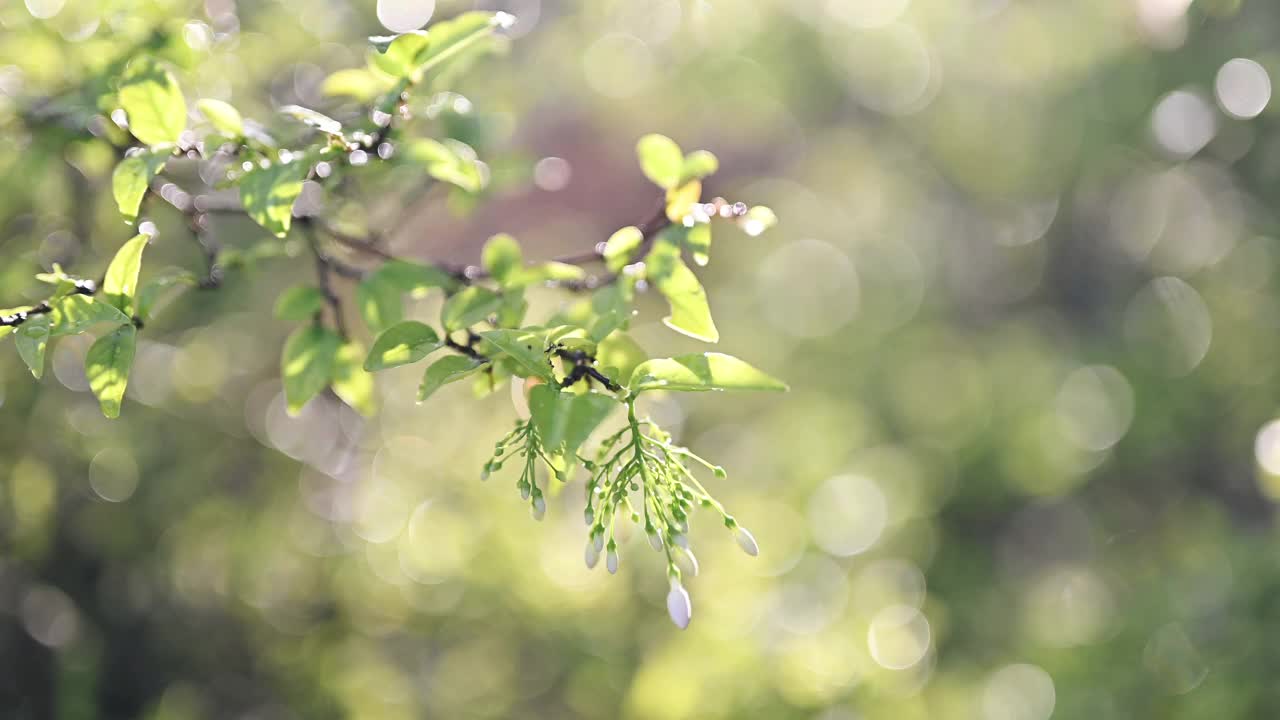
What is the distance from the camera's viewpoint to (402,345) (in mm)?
611

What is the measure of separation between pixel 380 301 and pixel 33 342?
0.25 m

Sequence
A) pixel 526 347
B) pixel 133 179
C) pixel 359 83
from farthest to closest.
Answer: pixel 359 83 → pixel 133 179 → pixel 526 347

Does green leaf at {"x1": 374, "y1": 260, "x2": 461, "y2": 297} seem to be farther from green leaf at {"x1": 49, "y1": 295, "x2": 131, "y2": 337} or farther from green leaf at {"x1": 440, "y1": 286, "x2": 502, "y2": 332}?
green leaf at {"x1": 49, "y1": 295, "x2": 131, "y2": 337}

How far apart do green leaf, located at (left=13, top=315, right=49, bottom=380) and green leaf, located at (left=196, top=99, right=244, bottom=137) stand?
18 cm

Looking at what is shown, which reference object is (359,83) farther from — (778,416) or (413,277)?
(778,416)

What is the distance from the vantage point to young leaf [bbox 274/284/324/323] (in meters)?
0.82

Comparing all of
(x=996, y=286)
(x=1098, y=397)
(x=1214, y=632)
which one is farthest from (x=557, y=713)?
(x=996, y=286)

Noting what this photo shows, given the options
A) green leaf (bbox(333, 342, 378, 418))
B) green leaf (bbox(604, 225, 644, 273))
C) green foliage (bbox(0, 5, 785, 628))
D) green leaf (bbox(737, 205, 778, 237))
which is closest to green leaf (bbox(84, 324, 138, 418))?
green foliage (bbox(0, 5, 785, 628))

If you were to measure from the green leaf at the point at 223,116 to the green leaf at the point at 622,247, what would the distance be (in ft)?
0.90

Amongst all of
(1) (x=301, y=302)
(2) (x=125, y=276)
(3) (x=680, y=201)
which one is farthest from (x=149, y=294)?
(3) (x=680, y=201)

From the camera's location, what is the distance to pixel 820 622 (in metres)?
1.70

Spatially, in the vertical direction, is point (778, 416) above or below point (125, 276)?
below

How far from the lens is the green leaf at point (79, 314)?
1.96 feet

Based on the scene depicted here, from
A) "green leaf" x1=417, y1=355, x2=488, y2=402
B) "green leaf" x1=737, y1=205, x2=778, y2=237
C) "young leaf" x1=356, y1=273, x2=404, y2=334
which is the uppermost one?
"green leaf" x1=737, y1=205, x2=778, y2=237
